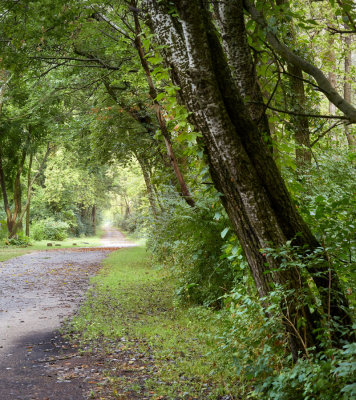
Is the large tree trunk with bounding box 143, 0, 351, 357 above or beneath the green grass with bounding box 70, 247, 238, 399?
above

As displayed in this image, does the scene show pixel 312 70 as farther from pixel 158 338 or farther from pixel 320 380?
pixel 158 338

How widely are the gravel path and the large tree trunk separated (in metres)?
2.57

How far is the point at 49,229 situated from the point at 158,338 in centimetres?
3515

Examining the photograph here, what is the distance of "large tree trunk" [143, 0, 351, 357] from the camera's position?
401 centimetres

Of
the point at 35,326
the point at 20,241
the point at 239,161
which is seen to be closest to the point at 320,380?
the point at 239,161

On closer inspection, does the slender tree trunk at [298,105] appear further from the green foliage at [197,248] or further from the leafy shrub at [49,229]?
the leafy shrub at [49,229]

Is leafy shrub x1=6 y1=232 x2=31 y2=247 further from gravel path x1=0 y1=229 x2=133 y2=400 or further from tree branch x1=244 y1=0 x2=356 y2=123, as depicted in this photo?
tree branch x1=244 y1=0 x2=356 y2=123

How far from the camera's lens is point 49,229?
1580 inches

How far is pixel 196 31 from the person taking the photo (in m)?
4.07

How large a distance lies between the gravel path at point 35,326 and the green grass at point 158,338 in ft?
1.54

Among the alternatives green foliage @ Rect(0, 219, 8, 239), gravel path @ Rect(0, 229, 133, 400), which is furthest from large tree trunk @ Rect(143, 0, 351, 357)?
green foliage @ Rect(0, 219, 8, 239)

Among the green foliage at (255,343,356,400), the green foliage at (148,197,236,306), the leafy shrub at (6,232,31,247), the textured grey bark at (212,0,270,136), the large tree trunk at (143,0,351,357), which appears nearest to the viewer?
the green foliage at (255,343,356,400)

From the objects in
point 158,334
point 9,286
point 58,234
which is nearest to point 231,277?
point 158,334

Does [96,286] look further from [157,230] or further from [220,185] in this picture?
[220,185]
